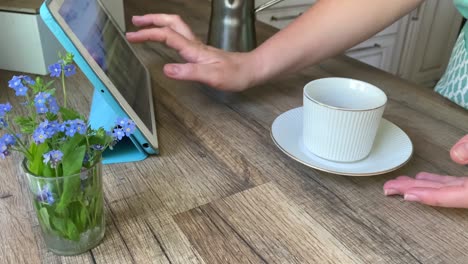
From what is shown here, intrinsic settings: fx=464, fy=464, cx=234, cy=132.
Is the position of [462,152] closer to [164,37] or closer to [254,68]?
[254,68]

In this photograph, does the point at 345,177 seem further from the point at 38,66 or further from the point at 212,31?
the point at 38,66

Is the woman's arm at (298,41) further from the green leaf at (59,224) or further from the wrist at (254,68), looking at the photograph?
the green leaf at (59,224)

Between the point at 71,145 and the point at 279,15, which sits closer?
the point at 71,145

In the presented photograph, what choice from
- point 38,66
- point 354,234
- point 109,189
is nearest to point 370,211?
point 354,234

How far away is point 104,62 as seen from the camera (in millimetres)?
583

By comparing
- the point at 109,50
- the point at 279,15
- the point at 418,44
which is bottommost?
the point at 418,44

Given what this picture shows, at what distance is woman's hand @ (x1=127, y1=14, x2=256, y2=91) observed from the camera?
705 mm

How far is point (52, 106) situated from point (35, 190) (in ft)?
0.25

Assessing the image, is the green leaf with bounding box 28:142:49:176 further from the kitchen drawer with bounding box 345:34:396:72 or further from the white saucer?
the kitchen drawer with bounding box 345:34:396:72

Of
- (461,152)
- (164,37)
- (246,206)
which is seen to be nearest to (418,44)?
(164,37)

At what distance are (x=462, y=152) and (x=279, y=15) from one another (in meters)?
1.61

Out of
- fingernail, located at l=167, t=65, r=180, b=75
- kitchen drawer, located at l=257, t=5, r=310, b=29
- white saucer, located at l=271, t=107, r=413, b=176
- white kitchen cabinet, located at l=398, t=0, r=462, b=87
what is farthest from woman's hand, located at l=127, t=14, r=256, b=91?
white kitchen cabinet, located at l=398, t=0, r=462, b=87

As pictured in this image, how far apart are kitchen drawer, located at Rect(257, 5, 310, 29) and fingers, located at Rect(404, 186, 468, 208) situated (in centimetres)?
155

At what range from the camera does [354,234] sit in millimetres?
475
